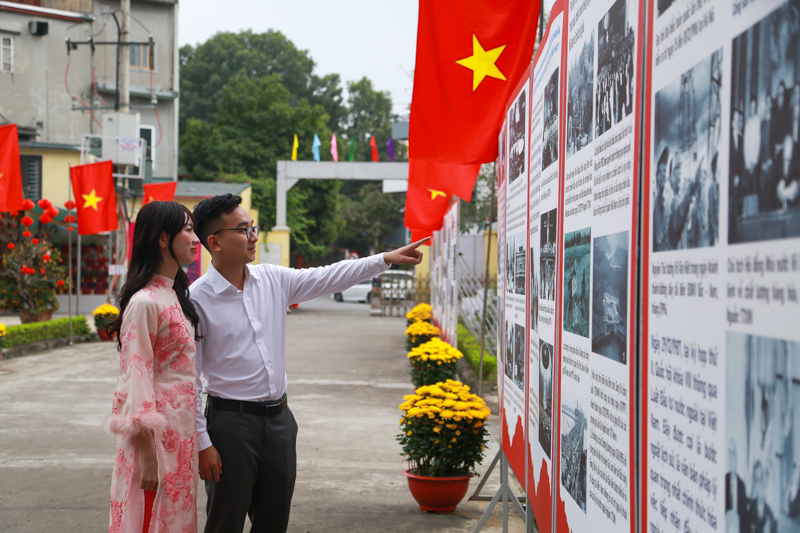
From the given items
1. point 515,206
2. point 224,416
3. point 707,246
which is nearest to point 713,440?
point 707,246

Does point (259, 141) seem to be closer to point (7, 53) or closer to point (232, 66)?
point (7, 53)

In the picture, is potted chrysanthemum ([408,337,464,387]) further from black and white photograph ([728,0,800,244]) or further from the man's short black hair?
black and white photograph ([728,0,800,244])

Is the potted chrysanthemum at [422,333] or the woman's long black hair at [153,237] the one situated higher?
the woman's long black hair at [153,237]

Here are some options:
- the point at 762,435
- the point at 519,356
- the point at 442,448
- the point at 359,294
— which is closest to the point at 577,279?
the point at 762,435

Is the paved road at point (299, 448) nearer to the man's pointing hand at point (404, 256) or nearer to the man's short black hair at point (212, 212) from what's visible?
the man's pointing hand at point (404, 256)

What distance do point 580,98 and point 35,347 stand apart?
1449 centimetres

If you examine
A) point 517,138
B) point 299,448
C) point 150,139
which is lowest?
point 299,448

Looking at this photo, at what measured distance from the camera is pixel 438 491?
4.74m

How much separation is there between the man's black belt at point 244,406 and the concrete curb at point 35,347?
1172 centimetres

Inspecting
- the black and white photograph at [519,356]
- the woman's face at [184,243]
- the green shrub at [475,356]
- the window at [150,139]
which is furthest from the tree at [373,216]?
the woman's face at [184,243]

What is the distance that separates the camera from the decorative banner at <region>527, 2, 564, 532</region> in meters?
2.37

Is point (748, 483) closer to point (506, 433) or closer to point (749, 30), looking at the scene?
point (749, 30)

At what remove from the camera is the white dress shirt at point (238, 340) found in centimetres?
278

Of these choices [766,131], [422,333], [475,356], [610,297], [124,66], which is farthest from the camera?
[124,66]
